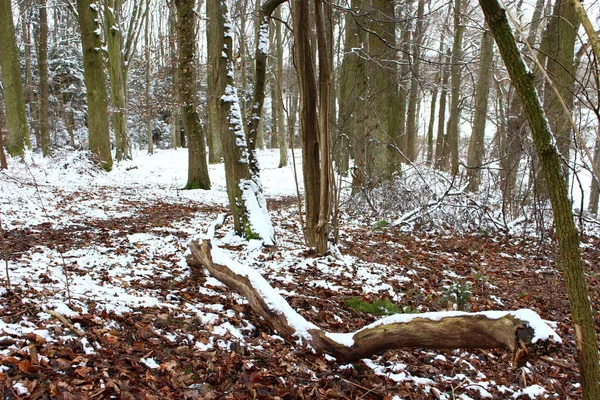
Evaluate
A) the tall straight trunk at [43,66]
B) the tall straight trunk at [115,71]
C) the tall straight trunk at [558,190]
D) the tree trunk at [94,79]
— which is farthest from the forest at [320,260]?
the tall straight trunk at [43,66]

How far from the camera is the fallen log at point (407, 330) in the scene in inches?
72.4

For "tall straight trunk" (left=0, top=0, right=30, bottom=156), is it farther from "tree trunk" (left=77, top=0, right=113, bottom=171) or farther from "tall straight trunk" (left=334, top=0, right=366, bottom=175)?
"tall straight trunk" (left=334, top=0, right=366, bottom=175)

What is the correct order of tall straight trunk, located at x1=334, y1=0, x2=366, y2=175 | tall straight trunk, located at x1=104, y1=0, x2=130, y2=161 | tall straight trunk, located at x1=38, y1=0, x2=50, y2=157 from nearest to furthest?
1. tall straight trunk, located at x1=334, y1=0, x2=366, y2=175
2. tall straight trunk, located at x1=38, y1=0, x2=50, y2=157
3. tall straight trunk, located at x1=104, y1=0, x2=130, y2=161

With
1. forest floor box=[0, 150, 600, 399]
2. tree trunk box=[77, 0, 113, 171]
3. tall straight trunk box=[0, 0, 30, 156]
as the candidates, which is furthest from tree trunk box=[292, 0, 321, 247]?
tall straight trunk box=[0, 0, 30, 156]

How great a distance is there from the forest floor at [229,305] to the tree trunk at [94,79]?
511 centimetres

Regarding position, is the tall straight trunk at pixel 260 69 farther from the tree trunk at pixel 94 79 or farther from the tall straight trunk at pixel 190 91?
the tree trunk at pixel 94 79

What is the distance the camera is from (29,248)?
4.60 metres

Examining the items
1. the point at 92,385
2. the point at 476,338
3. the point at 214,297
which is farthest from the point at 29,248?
the point at 476,338

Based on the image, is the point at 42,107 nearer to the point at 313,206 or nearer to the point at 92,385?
the point at 313,206

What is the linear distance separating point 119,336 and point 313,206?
3.10m

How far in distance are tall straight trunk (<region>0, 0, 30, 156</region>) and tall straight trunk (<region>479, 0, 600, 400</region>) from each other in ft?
42.7

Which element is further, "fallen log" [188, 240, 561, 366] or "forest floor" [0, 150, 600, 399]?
"forest floor" [0, 150, 600, 399]

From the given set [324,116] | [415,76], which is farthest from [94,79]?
[415,76]

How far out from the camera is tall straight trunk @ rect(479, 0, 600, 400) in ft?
5.98
